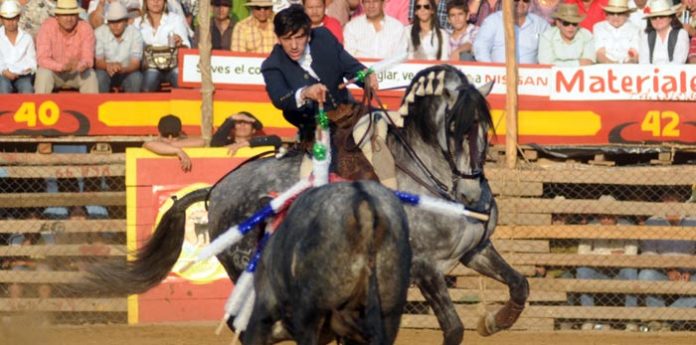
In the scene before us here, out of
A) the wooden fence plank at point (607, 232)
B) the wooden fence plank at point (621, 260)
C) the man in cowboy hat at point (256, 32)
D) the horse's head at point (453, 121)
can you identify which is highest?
the man in cowboy hat at point (256, 32)

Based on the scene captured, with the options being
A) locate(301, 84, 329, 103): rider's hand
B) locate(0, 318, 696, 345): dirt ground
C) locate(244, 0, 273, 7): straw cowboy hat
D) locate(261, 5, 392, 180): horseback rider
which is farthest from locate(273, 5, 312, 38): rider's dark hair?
locate(244, 0, 273, 7): straw cowboy hat

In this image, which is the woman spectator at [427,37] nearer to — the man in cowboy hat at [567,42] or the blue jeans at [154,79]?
the man in cowboy hat at [567,42]

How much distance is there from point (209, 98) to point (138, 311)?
2275 mm

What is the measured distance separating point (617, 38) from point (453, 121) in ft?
20.1

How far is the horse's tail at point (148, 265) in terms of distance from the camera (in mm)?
11367

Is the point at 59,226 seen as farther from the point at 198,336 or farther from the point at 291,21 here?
the point at 291,21

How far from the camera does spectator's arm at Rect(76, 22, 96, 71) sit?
1610 cm

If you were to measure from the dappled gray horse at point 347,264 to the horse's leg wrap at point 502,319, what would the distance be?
3562mm

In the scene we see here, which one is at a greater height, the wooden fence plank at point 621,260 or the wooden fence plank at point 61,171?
the wooden fence plank at point 61,171

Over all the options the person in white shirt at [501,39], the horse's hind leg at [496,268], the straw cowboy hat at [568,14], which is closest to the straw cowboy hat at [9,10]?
the person in white shirt at [501,39]

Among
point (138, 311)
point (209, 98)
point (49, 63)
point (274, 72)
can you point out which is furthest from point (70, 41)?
point (274, 72)

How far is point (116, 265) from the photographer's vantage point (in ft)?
37.7

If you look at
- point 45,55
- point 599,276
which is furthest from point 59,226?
point 599,276

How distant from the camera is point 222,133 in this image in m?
15.6
